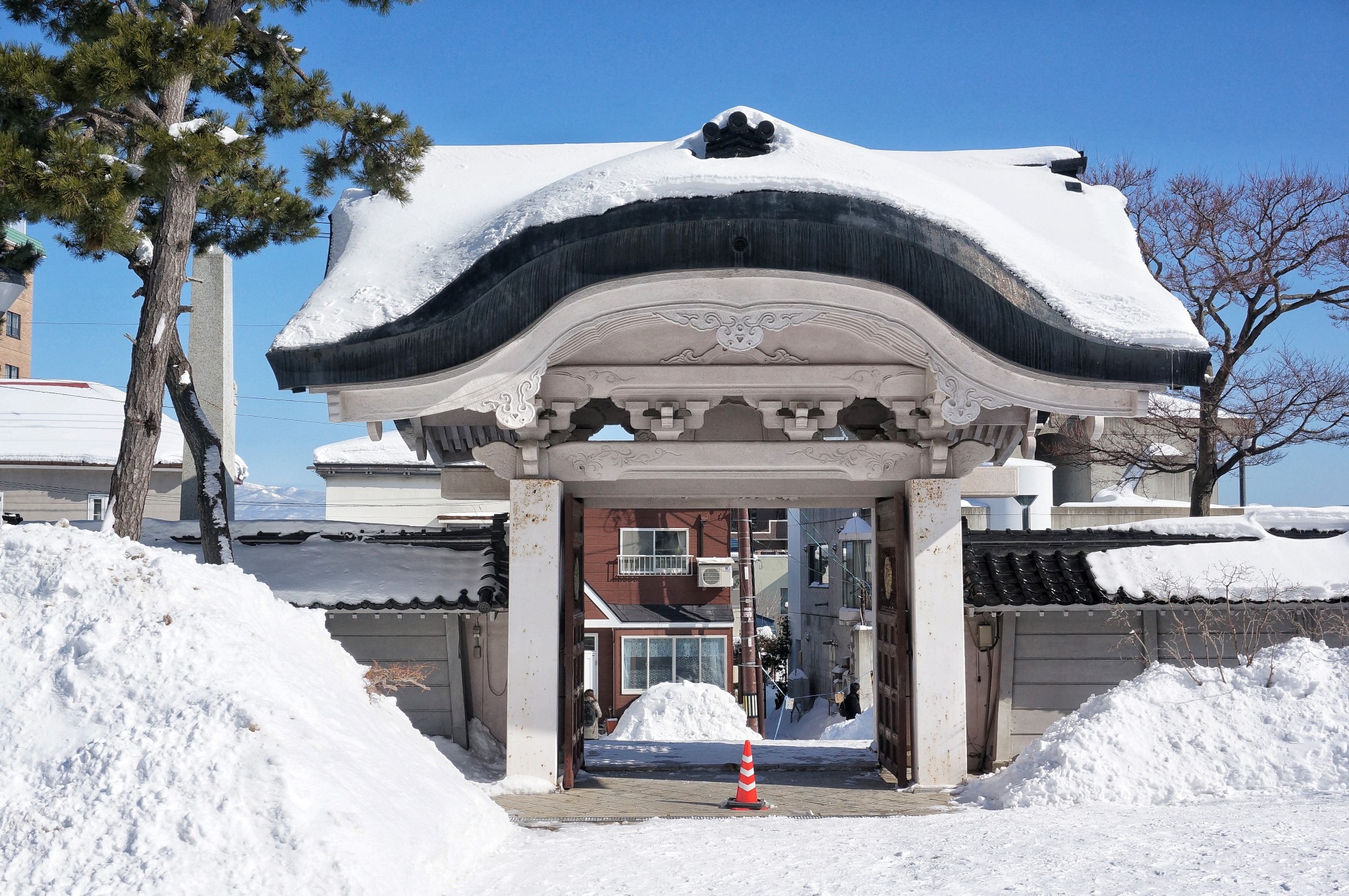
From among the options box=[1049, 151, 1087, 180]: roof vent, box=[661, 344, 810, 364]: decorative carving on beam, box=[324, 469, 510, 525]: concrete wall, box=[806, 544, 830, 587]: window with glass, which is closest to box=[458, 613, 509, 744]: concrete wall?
box=[661, 344, 810, 364]: decorative carving on beam

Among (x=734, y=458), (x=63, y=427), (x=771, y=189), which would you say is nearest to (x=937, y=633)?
(x=734, y=458)

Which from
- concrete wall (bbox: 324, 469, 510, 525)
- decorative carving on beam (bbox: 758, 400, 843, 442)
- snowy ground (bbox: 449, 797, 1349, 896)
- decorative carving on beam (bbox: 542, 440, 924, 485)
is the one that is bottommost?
snowy ground (bbox: 449, 797, 1349, 896)

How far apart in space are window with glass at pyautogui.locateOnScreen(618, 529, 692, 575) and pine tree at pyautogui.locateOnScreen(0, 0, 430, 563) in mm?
17311

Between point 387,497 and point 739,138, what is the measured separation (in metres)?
19.9

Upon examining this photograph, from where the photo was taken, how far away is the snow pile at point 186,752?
454cm

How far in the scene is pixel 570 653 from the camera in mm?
9883

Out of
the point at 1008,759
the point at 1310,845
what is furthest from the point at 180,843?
the point at 1008,759

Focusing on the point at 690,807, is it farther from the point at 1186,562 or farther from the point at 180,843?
the point at 1186,562

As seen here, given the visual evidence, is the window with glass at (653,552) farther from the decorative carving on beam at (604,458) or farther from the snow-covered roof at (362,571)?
the decorative carving on beam at (604,458)

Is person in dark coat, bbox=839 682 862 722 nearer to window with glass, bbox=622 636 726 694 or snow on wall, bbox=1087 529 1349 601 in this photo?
window with glass, bbox=622 636 726 694

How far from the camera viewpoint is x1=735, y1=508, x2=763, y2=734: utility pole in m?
25.4

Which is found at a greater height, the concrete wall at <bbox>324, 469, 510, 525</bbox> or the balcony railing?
the concrete wall at <bbox>324, 469, 510, 525</bbox>

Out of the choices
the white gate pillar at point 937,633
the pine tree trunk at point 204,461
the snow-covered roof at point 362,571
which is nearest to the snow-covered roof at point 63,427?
the pine tree trunk at point 204,461

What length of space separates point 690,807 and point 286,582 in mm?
4633
